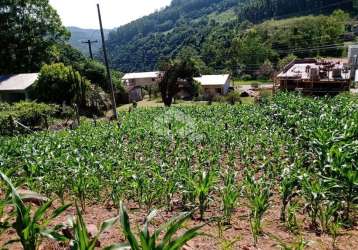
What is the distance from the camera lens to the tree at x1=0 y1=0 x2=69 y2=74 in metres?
38.0

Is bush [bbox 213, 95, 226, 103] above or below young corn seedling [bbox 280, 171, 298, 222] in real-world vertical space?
below

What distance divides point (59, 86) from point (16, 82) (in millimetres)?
7137

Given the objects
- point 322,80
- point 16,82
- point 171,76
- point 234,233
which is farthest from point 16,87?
point 234,233

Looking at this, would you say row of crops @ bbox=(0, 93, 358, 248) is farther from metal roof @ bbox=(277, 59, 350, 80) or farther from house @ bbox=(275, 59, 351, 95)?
metal roof @ bbox=(277, 59, 350, 80)

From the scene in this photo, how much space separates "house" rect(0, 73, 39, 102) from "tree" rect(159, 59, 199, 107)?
12268 millimetres

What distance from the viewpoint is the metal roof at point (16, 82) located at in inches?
1320

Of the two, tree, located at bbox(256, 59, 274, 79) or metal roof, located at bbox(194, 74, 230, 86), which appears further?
tree, located at bbox(256, 59, 274, 79)

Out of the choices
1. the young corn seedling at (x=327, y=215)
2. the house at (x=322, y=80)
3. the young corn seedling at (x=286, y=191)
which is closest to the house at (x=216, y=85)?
the house at (x=322, y=80)

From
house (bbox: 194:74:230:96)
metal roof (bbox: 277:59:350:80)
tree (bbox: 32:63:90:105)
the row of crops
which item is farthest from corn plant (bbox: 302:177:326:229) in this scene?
house (bbox: 194:74:230:96)

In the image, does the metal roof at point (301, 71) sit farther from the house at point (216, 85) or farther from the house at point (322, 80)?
the house at point (216, 85)

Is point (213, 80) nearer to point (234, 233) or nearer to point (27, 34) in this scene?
point (27, 34)

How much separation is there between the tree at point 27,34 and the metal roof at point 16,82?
3712 millimetres

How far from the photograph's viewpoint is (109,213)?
5.43 meters

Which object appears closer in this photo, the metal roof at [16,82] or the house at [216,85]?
the metal roof at [16,82]
